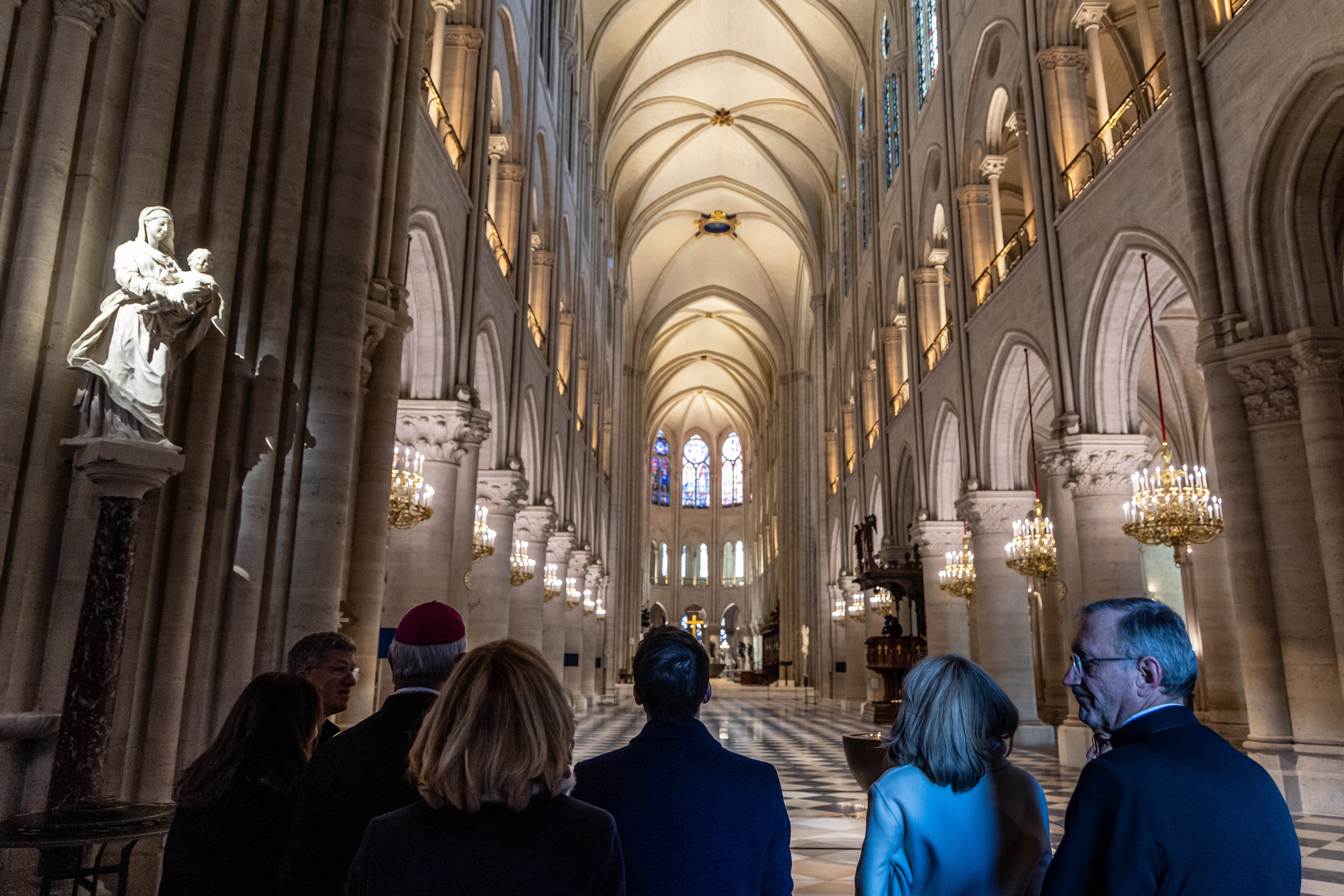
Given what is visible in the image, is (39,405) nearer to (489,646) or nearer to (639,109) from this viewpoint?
(489,646)

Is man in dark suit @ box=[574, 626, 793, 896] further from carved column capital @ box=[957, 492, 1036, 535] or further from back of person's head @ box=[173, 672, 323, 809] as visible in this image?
carved column capital @ box=[957, 492, 1036, 535]

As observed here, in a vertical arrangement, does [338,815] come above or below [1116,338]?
below

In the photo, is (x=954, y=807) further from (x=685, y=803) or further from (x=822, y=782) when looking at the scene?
(x=822, y=782)

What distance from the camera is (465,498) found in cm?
1144

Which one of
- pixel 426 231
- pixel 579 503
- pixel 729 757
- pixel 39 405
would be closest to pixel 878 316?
pixel 579 503

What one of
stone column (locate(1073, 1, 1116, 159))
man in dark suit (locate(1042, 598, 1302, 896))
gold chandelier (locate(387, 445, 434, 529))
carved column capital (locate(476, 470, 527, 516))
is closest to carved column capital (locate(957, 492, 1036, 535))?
stone column (locate(1073, 1, 1116, 159))

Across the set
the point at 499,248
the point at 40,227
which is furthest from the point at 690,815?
the point at 499,248

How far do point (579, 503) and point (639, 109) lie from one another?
1226cm

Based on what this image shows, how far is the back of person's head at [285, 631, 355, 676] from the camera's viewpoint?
2914 mm

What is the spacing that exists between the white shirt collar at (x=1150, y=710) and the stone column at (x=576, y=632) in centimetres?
2173

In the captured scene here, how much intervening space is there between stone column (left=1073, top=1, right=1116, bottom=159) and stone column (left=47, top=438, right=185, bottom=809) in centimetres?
1098

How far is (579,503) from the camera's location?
983 inches

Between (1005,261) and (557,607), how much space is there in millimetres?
12031

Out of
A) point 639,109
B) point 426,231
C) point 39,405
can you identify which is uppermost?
point 639,109
